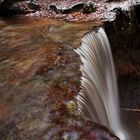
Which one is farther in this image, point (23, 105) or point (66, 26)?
point (66, 26)

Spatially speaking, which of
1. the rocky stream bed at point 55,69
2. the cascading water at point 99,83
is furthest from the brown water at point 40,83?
the cascading water at point 99,83

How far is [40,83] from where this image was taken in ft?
18.2

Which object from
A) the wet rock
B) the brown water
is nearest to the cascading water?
the brown water

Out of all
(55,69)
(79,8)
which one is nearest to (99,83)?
(55,69)

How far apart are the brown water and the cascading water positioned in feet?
0.63

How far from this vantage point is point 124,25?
988 centimetres

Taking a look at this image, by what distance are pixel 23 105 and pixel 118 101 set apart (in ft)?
16.2

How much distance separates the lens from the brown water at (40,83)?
171 inches

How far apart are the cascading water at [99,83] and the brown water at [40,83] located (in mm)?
192

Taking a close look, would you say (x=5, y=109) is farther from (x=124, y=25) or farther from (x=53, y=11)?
(x=53, y=11)

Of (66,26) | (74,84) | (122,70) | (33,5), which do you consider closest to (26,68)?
(74,84)

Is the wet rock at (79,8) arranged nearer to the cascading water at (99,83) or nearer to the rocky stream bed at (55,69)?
the rocky stream bed at (55,69)

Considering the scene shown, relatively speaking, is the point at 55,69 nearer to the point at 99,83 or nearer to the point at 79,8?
the point at 99,83

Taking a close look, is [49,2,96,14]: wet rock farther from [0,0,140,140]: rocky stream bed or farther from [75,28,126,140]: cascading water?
[75,28,126,140]: cascading water
